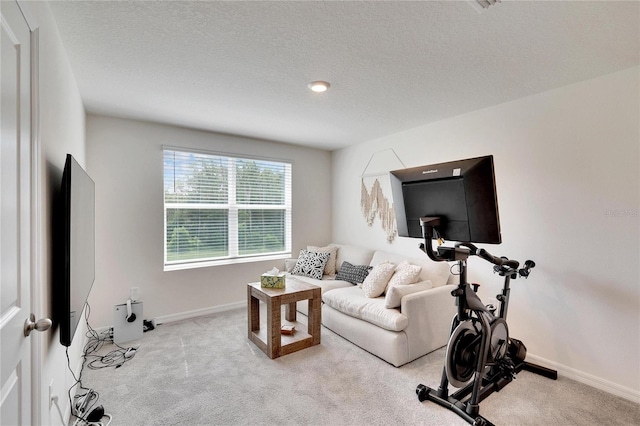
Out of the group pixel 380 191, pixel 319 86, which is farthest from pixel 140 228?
pixel 380 191

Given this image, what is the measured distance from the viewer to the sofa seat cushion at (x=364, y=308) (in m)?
2.62

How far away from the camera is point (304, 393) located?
2209 mm

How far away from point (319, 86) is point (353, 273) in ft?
7.71

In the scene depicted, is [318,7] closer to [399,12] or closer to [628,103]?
[399,12]

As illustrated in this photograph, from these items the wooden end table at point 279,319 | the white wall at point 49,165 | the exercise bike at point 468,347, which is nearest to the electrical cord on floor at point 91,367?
the white wall at point 49,165

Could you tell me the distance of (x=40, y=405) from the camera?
122cm

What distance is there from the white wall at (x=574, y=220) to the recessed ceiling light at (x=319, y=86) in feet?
5.48

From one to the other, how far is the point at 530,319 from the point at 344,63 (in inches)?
108

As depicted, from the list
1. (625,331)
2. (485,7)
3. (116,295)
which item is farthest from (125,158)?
(625,331)

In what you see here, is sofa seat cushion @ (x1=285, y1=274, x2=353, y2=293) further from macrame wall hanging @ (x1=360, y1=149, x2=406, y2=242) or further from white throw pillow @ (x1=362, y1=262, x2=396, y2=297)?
macrame wall hanging @ (x1=360, y1=149, x2=406, y2=242)

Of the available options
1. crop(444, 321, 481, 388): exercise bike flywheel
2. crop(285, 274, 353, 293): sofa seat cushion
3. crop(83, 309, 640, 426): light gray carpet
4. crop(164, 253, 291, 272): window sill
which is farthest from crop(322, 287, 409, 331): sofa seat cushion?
crop(164, 253, 291, 272): window sill

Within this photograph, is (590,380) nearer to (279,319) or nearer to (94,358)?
(279,319)

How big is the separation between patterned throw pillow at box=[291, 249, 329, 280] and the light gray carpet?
4.16 ft

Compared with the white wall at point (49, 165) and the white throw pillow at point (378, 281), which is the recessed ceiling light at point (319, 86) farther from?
the white throw pillow at point (378, 281)
